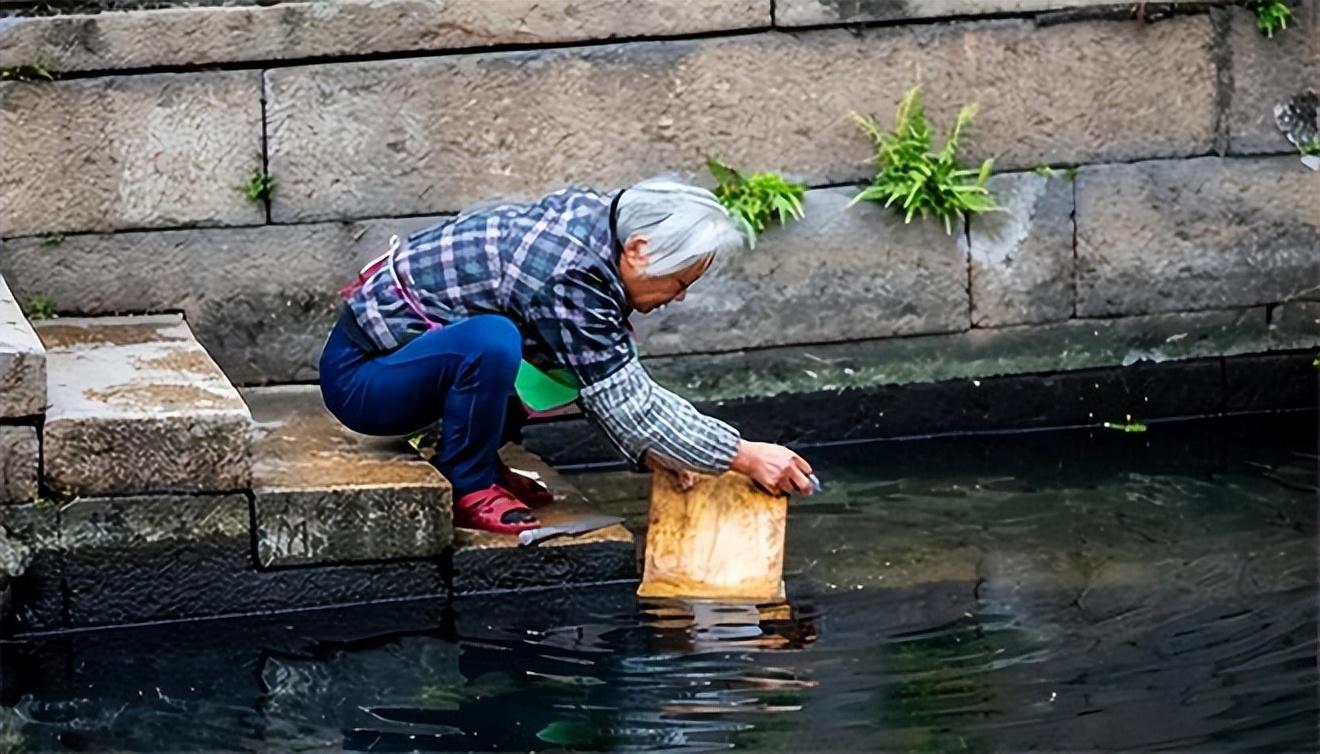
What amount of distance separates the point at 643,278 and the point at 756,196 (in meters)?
1.86

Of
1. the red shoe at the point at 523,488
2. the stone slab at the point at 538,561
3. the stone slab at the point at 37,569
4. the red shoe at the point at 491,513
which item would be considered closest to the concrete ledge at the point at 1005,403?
the red shoe at the point at 523,488

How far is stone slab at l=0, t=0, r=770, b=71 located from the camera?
21.2ft

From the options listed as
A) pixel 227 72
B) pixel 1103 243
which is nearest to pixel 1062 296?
pixel 1103 243

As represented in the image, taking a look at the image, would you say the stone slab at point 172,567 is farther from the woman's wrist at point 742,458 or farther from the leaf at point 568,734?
the leaf at point 568,734

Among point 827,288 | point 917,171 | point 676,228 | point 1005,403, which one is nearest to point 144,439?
point 676,228

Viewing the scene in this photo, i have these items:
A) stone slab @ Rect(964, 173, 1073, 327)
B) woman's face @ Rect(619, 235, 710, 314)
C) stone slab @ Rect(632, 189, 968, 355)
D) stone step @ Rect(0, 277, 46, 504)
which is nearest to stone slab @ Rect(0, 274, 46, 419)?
stone step @ Rect(0, 277, 46, 504)

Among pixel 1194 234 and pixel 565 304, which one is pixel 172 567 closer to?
pixel 565 304

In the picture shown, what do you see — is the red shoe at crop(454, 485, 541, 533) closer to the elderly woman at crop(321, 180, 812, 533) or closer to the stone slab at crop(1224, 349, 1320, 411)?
the elderly woman at crop(321, 180, 812, 533)

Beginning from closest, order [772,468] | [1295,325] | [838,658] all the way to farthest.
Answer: [838,658], [772,468], [1295,325]

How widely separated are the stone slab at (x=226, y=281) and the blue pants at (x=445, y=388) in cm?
119

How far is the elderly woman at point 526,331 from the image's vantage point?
204 inches

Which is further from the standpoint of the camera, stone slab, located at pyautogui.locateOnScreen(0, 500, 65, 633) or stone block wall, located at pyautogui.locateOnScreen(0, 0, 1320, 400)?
stone block wall, located at pyautogui.locateOnScreen(0, 0, 1320, 400)

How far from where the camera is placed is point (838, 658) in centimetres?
486

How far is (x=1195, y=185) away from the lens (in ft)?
24.2
